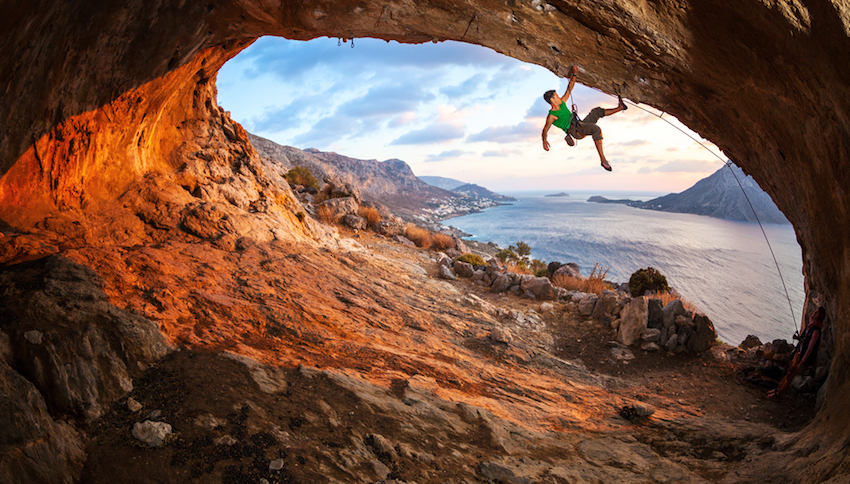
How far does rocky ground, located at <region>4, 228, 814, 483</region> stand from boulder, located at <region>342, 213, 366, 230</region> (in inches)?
298

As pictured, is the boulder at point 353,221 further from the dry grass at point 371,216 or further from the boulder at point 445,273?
the boulder at point 445,273

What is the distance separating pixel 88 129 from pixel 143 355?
15.6 feet

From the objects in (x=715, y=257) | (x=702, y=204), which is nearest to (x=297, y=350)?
(x=715, y=257)

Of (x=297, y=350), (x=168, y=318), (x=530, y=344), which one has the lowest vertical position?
(x=530, y=344)

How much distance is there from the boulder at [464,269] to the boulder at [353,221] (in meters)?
5.43

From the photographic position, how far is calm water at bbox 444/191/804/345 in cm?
1634

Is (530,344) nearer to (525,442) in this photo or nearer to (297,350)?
(525,442)

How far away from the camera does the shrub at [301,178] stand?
788 inches

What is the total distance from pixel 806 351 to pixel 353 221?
14568mm

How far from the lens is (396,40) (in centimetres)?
689

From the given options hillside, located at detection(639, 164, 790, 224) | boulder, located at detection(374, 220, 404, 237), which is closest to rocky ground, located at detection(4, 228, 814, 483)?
boulder, located at detection(374, 220, 404, 237)

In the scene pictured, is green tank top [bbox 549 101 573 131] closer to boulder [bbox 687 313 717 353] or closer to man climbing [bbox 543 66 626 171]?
man climbing [bbox 543 66 626 171]

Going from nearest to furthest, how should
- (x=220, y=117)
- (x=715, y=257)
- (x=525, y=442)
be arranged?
(x=525, y=442)
(x=220, y=117)
(x=715, y=257)

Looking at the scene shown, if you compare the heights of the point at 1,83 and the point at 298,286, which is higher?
the point at 1,83
